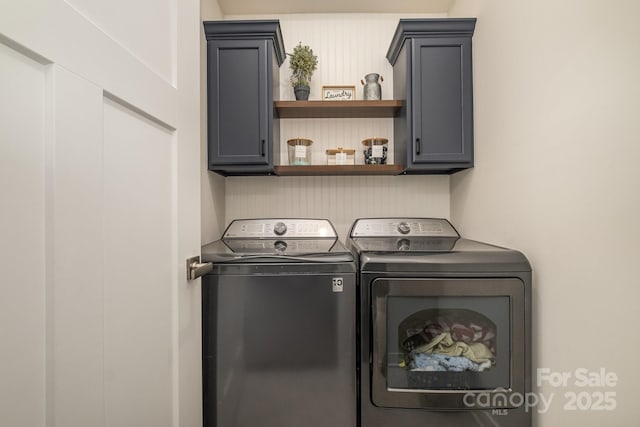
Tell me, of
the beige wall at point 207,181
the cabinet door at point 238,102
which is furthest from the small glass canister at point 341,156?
the beige wall at point 207,181

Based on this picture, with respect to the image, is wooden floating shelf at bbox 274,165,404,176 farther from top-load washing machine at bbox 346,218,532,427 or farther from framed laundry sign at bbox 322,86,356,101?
top-load washing machine at bbox 346,218,532,427

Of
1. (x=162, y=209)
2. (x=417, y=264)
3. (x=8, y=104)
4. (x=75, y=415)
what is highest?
(x=8, y=104)

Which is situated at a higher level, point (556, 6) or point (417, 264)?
point (556, 6)

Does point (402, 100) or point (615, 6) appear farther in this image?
point (402, 100)

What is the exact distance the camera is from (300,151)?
1837 mm

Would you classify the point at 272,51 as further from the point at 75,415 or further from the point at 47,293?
the point at 75,415

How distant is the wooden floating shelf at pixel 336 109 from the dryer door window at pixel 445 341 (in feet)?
3.77

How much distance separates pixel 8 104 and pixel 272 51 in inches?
58.3

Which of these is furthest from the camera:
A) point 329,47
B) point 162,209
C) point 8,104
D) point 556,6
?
point 329,47

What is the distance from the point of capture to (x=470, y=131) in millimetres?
1666

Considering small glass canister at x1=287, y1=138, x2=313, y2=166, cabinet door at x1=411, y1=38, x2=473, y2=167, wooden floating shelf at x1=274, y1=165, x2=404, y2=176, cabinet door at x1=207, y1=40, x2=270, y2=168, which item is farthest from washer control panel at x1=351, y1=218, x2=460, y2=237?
cabinet door at x1=207, y1=40, x2=270, y2=168

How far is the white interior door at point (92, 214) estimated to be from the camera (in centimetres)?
44

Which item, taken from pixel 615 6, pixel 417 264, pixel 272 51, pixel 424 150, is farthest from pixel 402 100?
pixel 417 264

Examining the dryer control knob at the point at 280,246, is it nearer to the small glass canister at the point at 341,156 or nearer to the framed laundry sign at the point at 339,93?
the small glass canister at the point at 341,156
